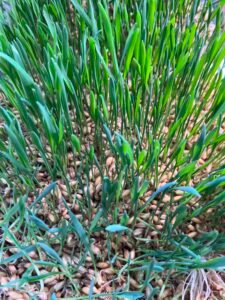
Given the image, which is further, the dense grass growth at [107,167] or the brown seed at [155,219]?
the brown seed at [155,219]

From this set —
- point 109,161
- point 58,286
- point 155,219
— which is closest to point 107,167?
point 109,161

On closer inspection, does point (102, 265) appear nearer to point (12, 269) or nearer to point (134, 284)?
point (134, 284)

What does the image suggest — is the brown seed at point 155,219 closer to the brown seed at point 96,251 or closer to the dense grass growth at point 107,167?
the dense grass growth at point 107,167

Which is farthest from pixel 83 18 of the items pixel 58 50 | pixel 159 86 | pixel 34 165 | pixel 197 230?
pixel 197 230

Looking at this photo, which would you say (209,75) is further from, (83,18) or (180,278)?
(180,278)

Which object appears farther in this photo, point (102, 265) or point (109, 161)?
point (109, 161)

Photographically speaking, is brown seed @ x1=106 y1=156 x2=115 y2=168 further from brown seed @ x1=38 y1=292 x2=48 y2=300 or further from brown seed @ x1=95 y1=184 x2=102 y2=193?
brown seed @ x1=38 y1=292 x2=48 y2=300

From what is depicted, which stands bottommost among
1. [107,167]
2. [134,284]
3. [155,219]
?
[134,284]

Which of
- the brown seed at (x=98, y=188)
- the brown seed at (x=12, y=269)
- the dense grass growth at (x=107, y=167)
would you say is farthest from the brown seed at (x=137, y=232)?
the brown seed at (x=12, y=269)
